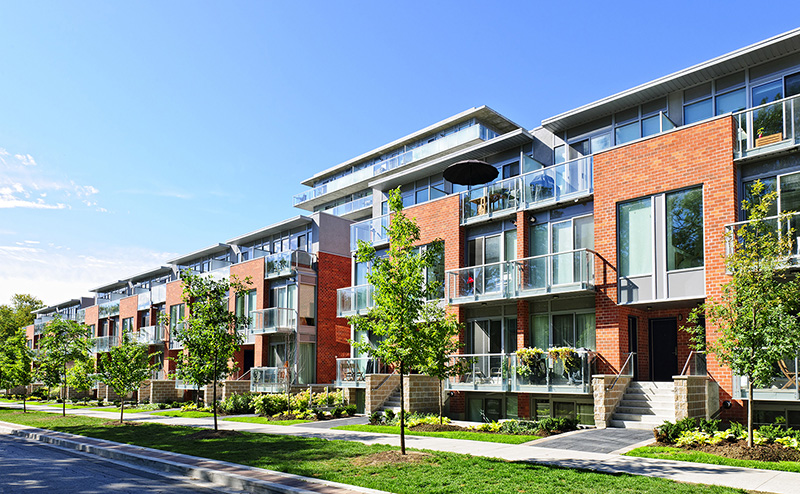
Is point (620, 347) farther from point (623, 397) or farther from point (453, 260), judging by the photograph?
point (453, 260)

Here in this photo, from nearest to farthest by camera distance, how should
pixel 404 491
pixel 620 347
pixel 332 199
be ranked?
pixel 404 491
pixel 620 347
pixel 332 199

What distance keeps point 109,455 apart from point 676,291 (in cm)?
1532

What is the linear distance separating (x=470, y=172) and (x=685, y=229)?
772 cm

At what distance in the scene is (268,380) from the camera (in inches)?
1182

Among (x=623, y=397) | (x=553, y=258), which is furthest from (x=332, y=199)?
(x=623, y=397)

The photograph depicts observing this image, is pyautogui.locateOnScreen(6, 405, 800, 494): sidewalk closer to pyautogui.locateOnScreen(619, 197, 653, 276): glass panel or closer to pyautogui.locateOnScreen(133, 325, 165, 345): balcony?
pyautogui.locateOnScreen(619, 197, 653, 276): glass panel

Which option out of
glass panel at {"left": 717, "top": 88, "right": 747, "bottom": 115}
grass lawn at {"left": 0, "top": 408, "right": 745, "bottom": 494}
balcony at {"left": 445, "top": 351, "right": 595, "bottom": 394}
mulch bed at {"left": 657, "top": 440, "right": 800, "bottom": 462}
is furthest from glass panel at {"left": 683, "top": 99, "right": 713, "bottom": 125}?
grass lawn at {"left": 0, "top": 408, "right": 745, "bottom": 494}

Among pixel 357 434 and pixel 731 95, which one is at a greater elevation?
pixel 731 95

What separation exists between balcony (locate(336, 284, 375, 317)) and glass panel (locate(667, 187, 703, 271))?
11811 millimetres

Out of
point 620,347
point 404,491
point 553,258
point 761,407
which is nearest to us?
point 404,491

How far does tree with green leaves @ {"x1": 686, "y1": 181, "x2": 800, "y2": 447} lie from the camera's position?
12.6 m

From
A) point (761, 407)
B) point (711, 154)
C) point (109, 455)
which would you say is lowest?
point (109, 455)

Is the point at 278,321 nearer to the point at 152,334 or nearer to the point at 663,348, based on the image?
the point at 152,334

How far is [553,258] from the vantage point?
20.5 metres
